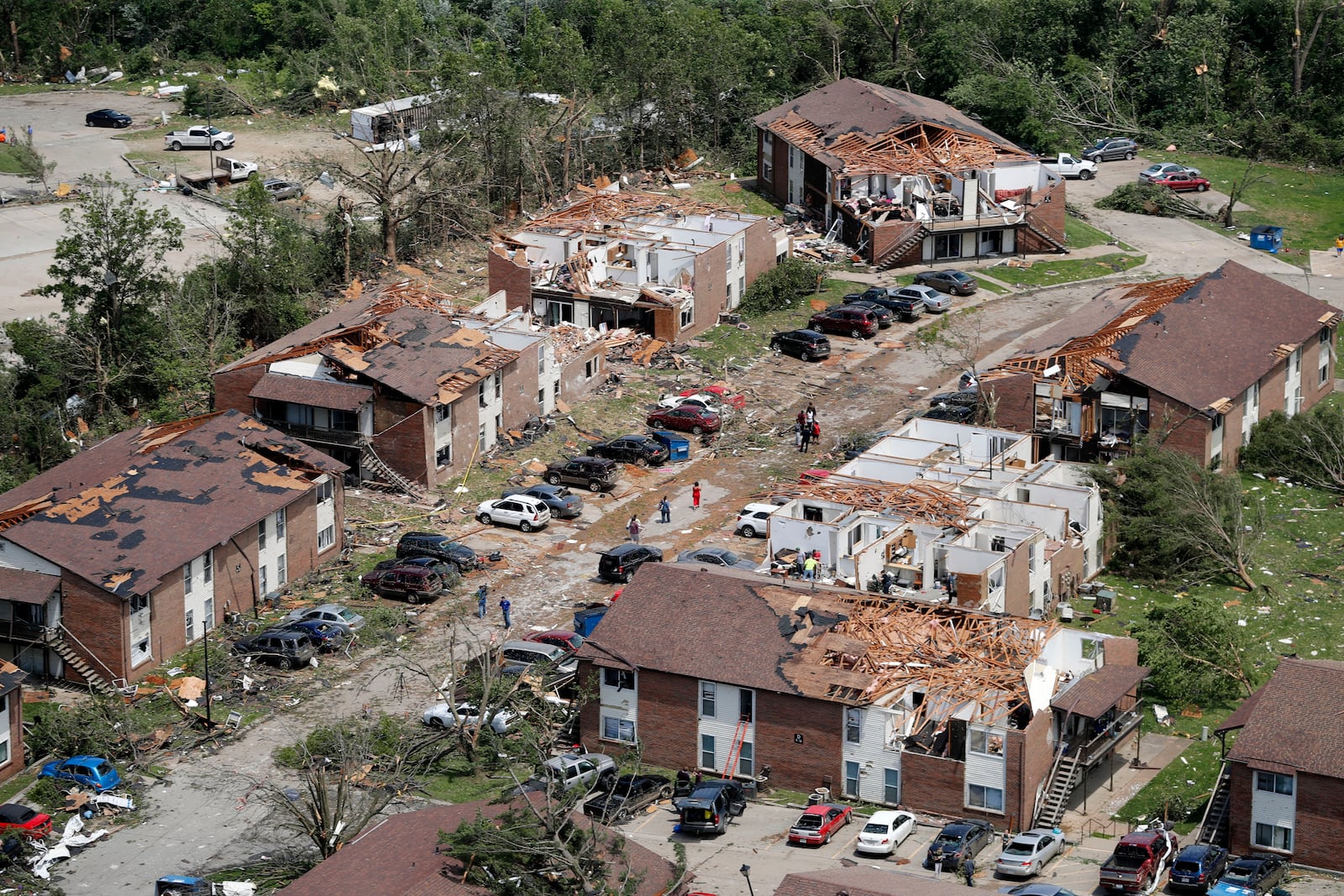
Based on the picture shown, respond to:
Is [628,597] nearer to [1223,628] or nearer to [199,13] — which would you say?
[1223,628]

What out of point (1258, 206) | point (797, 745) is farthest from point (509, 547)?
point (1258, 206)

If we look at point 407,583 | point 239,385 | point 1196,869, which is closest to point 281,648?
point 407,583

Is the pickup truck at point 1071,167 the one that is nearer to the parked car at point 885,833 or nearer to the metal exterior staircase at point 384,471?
the metal exterior staircase at point 384,471

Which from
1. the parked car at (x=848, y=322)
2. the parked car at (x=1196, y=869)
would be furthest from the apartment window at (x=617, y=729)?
the parked car at (x=848, y=322)

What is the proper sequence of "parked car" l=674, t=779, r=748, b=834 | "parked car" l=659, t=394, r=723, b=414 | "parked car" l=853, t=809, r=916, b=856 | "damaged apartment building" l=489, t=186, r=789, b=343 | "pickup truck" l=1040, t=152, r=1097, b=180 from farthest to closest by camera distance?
"pickup truck" l=1040, t=152, r=1097, b=180 < "damaged apartment building" l=489, t=186, r=789, b=343 < "parked car" l=659, t=394, r=723, b=414 < "parked car" l=674, t=779, r=748, b=834 < "parked car" l=853, t=809, r=916, b=856

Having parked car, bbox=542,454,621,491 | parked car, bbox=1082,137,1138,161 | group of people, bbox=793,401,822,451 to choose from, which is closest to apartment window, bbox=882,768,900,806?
parked car, bbox=542,454,621,491

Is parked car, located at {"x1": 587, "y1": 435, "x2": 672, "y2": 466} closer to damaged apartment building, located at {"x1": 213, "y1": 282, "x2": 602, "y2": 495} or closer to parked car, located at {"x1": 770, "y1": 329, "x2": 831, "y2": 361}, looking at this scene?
damaged apartment building, located at {"x1": 213, "y1": 282, "x2": 602, "y2": 495}
